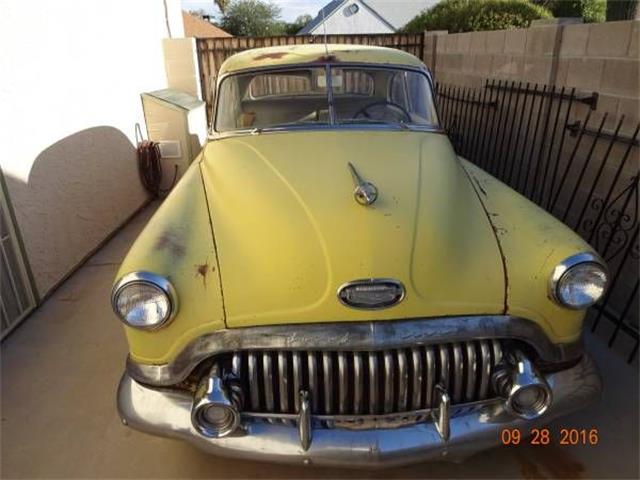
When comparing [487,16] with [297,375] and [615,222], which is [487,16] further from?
[297,375]

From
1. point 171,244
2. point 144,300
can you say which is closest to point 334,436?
point 144,300

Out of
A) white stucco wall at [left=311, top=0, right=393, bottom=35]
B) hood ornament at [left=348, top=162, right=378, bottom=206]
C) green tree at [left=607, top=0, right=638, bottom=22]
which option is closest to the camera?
hood ornament at [left=348, top=162, right=378, bottom=206]

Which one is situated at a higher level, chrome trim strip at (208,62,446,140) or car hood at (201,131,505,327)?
chrome trim strip at (208,62,446,140)

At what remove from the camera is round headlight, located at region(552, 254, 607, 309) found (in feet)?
6.86

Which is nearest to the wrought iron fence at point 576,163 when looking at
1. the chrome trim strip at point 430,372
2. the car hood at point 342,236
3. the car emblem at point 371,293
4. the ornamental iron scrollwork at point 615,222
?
the ornamental iron scrollwork at point 615,222

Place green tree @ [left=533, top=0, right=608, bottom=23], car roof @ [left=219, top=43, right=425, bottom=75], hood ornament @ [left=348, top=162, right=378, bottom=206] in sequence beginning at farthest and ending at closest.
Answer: green tree @ [left=533, top=0, right=608, bottom=23]
car roof @ [left=219, top=43, right=425, bottom=75]
hood ornament @ [left=348, top=162, right=378, bottom=206]

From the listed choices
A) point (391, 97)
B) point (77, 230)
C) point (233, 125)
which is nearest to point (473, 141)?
point (391, 97)

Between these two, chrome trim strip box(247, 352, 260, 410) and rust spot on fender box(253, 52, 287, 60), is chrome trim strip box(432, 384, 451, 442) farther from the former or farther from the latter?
rust spot on fender box(253, 52, 287, 60)

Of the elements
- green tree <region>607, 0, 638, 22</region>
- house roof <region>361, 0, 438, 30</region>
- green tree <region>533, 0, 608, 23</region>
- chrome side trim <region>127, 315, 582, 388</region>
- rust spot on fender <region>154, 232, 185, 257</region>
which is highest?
house roof <region>361, 0, 438, 30</region>

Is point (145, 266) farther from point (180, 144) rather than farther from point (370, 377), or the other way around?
point (180, 144)

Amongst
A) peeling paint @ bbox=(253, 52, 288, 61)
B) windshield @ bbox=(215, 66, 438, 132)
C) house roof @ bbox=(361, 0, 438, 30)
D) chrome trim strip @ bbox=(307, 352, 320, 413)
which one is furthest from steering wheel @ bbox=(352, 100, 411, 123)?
house roof @ bbox=(361, 0, 438, 30)

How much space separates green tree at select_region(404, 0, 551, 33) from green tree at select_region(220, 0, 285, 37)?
106ft

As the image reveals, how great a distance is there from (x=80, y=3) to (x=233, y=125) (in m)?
2.69

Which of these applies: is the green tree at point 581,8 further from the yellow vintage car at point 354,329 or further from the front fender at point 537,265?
the yellow vintage car at point 354,329
